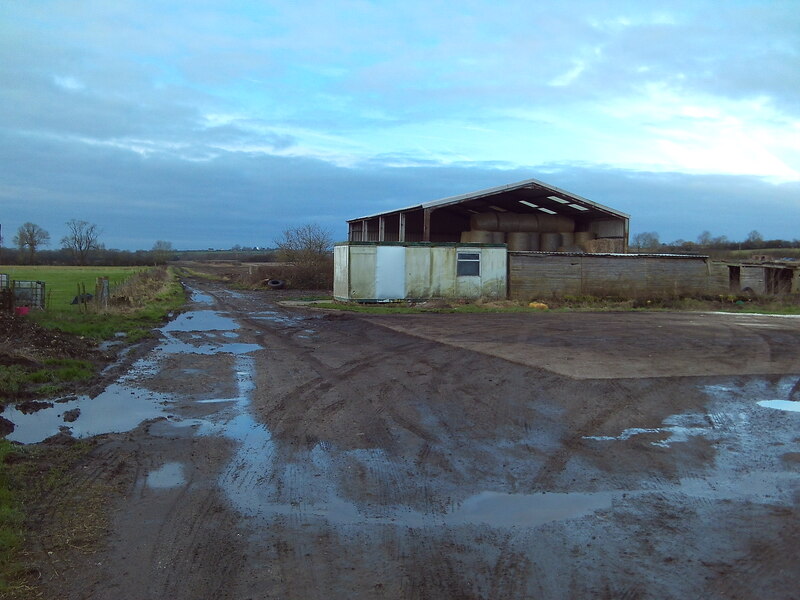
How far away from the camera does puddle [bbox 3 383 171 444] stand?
7.93m

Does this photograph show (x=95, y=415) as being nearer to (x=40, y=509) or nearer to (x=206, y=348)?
(x=40, y=509)

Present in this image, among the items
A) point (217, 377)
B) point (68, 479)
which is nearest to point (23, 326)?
point (217, 377)

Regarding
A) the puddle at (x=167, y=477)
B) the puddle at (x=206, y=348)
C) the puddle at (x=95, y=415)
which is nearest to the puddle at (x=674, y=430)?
the puddle at (x=167, y=477)

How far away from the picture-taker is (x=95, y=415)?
8844 mm

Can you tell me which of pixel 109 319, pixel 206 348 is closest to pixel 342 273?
pixel 109 319

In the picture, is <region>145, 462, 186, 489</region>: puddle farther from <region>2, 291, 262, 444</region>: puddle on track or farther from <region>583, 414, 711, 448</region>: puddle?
Result: <region>583, 414, 711, 448</region>: puddle

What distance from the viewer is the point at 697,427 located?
8102mm

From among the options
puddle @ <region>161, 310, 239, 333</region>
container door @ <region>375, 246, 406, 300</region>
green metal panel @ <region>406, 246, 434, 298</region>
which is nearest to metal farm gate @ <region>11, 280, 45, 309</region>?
puddle @ <region>161, 310, 239, 333</region>

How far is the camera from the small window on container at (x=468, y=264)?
29406 millimetres

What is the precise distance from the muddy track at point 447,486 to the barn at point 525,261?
16459 mm

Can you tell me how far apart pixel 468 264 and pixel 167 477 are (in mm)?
23987

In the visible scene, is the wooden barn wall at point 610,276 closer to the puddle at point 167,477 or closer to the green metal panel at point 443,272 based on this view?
the green metal panel at point 443,272

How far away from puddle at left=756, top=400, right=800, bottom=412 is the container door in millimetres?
20059

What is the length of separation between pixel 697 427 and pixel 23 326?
526 inches
